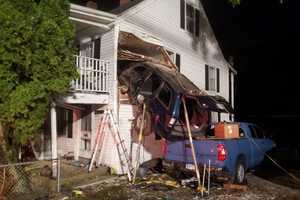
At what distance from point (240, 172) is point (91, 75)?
19.3ft

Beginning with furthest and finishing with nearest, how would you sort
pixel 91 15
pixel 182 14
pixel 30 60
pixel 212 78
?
pixel 212 78 < pixel 182 14 < pixel 91 15 < pixel 30 60

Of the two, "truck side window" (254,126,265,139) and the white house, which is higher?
the white house

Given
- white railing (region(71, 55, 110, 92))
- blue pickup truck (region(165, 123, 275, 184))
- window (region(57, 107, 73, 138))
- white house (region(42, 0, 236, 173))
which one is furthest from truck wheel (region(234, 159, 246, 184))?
window (region(57, 107, 73, 138))

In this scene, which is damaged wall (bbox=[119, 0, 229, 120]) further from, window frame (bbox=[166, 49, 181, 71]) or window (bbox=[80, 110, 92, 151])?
window (bbox=[80, 110, 92, 151])

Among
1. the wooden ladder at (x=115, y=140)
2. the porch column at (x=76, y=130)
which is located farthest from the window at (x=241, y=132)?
the porch column at (x=76, y=130)

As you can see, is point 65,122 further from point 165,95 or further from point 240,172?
point 240,172

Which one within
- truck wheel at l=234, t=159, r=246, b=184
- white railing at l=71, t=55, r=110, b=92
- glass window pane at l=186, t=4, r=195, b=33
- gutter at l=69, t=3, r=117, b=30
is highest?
glass window pane at l=186, t=4, r=195, b=33

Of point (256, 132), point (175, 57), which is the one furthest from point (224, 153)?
point (175, 57)

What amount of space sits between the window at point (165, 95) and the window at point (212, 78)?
7238 millimetres

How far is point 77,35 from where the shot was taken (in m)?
13.8

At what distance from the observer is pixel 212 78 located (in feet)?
64.6

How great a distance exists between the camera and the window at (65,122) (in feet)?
46.9

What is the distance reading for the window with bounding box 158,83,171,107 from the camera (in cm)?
1202

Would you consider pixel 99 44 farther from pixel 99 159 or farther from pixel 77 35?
pixel 99 159
